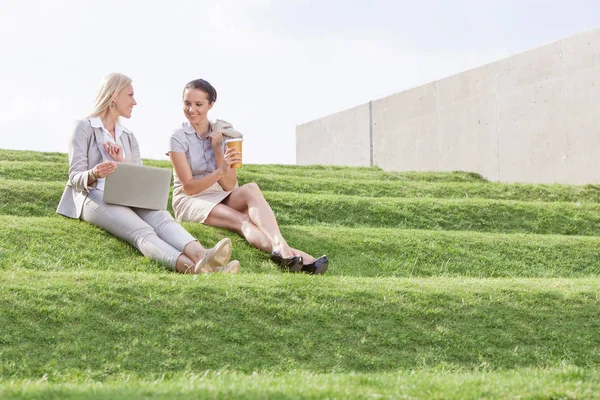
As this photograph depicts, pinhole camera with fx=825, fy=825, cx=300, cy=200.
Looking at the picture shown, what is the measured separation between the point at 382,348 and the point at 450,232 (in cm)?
504

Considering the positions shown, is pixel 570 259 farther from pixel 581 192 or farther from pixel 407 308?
pixel 581 192

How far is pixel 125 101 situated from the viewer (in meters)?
7.93

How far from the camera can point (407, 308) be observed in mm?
6398

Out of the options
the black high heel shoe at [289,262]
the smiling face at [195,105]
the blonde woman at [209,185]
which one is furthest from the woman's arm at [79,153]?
the black high heel shoe at [289,262]

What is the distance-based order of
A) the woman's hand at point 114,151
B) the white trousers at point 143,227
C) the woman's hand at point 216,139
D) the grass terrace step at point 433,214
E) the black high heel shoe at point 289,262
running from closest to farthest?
1. the white trousers at point 143,227
2. the black high heel shoe at point 289,262
3. the woman's hand at point 114,151
4. the woman's hand at point 216,139
5. the grass terrace step at point 433,214

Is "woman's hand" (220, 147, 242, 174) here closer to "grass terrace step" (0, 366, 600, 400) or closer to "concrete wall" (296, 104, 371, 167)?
"grass terrace step" (0, 366, 600, 400)

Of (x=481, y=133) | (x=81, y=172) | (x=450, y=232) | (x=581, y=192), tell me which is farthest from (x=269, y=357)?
(x=481, y=133)

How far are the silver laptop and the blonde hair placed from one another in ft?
2.82

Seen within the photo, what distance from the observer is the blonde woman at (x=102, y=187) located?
7.37 meters

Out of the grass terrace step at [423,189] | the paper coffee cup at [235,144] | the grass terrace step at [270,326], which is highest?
the paper coffee cup at [235,144]

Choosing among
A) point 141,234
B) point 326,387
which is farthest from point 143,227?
point 326,387

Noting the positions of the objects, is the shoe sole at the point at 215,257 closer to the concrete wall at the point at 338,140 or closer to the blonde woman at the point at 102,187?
the blonde woman at the point at 102,187

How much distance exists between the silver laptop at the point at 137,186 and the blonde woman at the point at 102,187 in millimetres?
107

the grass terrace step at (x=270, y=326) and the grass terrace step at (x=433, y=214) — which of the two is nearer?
the grass terrace step at (x=270, y=326)
